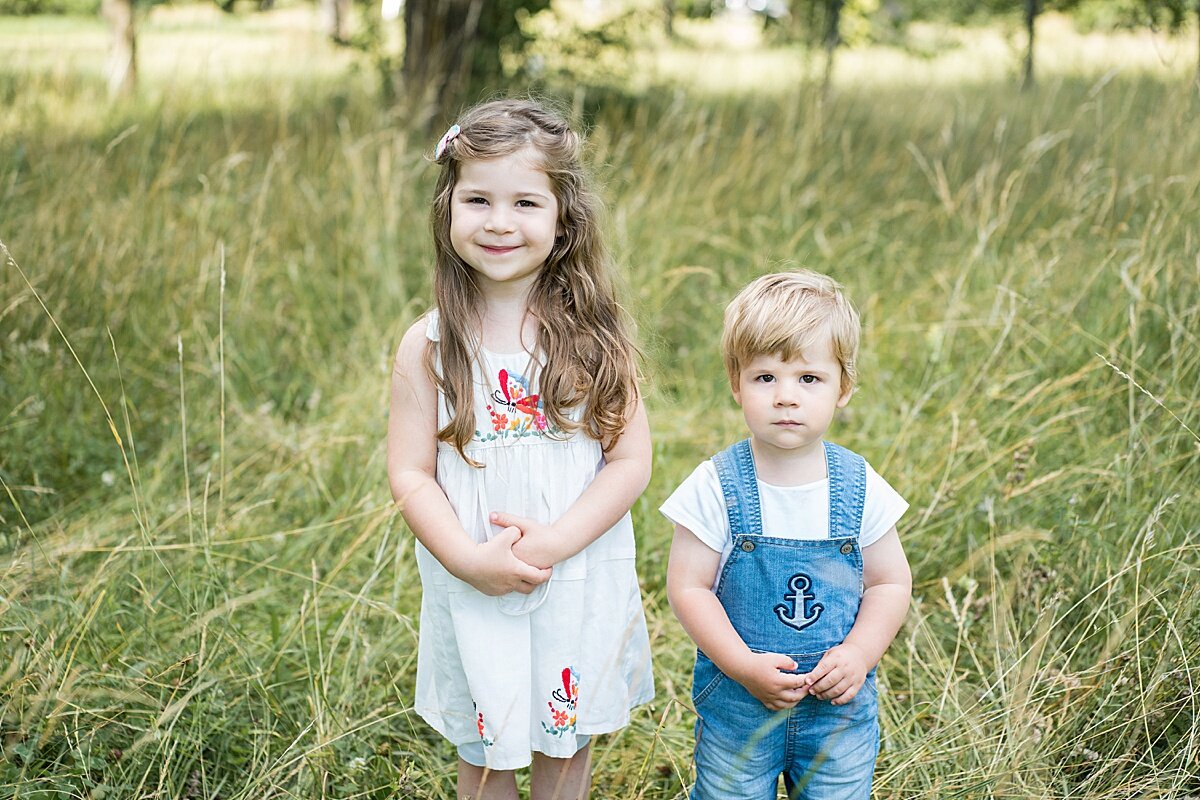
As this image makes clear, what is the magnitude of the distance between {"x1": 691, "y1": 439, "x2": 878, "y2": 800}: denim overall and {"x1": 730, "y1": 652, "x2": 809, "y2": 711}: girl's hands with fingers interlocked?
0.15 ft

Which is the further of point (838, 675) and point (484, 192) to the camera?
point (484, 192)

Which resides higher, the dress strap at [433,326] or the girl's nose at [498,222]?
the girl's nose at [498,222]

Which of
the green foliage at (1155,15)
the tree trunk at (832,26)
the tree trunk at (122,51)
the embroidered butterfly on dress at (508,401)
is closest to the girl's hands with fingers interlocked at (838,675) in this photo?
the embroidered butterfly on dress at (508,401)

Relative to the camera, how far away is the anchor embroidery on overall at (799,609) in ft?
5.46

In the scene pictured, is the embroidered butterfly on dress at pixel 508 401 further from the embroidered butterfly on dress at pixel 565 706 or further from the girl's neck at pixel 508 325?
the embroidered butterfly on dress at pixel 565 706

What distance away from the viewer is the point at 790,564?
1656mm

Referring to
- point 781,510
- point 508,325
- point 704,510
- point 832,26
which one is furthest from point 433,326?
point 832,26

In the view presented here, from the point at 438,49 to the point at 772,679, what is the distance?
529 cm

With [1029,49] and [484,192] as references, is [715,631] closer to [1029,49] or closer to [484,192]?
[484,192]

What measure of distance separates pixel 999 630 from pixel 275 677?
1.62 m

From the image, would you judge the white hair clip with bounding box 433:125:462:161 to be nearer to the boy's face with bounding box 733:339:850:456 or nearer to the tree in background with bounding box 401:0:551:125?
the boy's face with bounding box 733:339:850:456

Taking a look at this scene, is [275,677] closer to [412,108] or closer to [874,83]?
[412,108]

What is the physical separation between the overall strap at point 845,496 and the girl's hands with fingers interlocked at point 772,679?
21cm

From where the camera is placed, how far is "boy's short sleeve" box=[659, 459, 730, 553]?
1.69m
